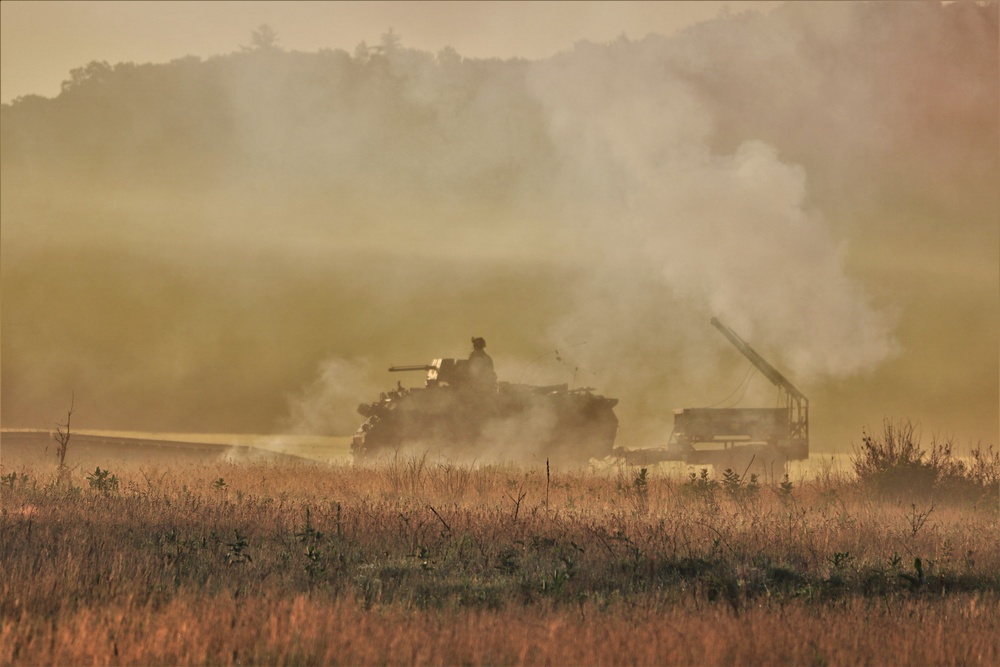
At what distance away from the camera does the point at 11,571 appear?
9.27 metres

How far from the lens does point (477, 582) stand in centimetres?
956

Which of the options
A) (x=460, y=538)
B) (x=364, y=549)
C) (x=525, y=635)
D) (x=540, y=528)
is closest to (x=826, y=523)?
(x=540, y=528)

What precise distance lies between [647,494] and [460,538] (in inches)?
273

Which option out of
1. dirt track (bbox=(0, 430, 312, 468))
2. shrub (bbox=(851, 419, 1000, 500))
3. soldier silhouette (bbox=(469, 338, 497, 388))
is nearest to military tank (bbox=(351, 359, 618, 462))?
soldier silhouette (bbox=(469, 338, 497, 388))

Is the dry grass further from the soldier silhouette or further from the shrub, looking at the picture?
the soldier silhouette

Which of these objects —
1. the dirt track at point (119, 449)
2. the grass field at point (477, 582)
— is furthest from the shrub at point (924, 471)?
the dirt track at point (119, 449)

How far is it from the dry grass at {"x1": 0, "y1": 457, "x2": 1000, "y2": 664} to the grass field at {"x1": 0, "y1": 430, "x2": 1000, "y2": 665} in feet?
0.10

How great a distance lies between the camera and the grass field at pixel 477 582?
7289 millimetres

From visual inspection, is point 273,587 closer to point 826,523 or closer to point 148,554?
point 148,554

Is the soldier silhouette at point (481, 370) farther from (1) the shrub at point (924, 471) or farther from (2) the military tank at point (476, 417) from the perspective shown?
(1) the shrub at point (924, 471)

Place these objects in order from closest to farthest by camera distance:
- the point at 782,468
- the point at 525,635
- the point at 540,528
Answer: the point at 525,635, the point at 540,528, the point at 782,468

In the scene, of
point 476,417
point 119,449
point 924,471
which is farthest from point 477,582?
point 119,449

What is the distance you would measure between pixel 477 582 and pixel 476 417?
2626cm

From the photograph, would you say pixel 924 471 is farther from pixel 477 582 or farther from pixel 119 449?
pixel 119 449
